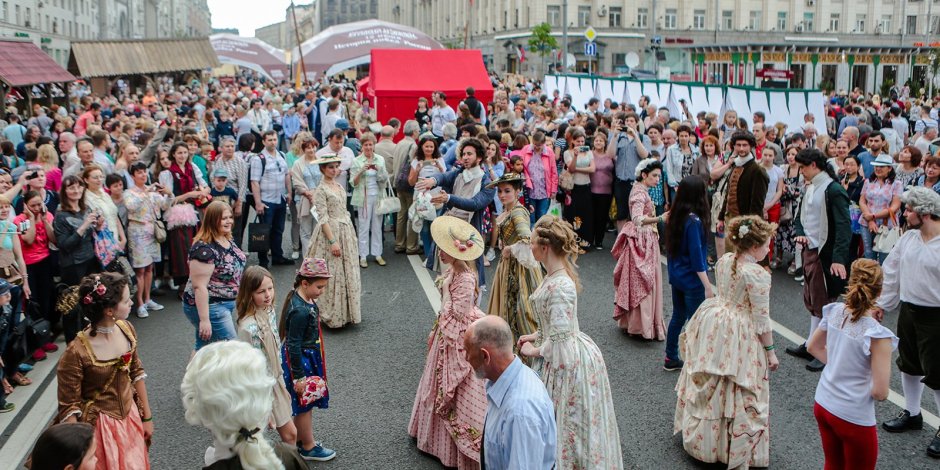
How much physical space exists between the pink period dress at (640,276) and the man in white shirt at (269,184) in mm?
5053

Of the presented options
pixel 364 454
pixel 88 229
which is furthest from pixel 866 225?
pixel 88 229

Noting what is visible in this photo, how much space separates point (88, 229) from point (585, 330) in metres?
5.20

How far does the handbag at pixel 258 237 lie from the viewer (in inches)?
442

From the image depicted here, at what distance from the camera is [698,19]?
7081cm

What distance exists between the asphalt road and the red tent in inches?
397

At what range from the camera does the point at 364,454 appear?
611 centimetres

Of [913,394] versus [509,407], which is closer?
[509,407]

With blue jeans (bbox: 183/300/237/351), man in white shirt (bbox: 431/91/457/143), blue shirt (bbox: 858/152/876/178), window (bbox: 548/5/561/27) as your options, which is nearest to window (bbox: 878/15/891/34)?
A: window (bbox: 548/5/561/27)

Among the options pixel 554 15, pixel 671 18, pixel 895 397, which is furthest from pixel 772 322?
pixel 671 18

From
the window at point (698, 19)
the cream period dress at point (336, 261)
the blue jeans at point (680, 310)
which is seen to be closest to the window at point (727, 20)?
the window at point (698, 19)

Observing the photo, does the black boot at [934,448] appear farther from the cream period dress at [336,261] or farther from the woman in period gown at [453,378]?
the cream period dress at [336,261]

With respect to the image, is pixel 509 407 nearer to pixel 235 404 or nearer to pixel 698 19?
pixel 235 404

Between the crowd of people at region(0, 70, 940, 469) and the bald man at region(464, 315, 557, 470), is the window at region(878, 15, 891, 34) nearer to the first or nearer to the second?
the crowd of people at region(0, 70, 940, 469)

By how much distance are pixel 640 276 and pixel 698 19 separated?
67.3 m
